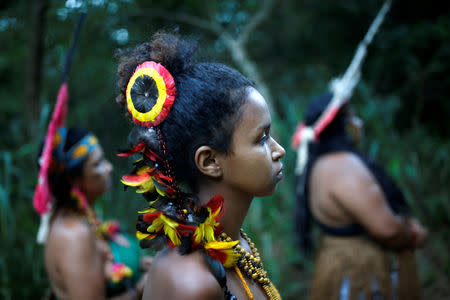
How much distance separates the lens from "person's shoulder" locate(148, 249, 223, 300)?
1.03m

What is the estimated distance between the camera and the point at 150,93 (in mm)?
1146

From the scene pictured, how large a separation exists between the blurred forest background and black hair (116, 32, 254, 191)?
0.90 metres

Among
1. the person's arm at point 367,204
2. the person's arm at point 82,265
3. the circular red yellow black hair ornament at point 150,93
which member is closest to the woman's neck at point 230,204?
the circular red yellow black hair ornament at point 150,93

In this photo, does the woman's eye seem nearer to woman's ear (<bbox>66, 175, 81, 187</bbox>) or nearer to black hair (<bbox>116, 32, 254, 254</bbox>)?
black hair (<bbox>116, 32, 254, 254</bbox>)

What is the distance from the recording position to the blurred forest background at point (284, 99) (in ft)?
10.2

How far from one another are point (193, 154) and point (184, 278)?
1.15ft

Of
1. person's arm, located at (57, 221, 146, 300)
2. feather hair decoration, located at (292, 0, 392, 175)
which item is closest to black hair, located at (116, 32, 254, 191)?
person's arm, located at (57, 221, 146, 300)

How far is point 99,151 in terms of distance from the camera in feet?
8.05

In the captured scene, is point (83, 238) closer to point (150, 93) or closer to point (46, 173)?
point (46, 173)

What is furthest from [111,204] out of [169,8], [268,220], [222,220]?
[222,220]

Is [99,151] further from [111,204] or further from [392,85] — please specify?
A: [392,85]

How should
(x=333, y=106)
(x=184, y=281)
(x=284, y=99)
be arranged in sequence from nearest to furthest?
1. (x=184, y=281)
2. (x=333, y=106)
3. (x=284, y=99)

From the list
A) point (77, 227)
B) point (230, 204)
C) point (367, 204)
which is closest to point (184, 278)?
point (230, 204)

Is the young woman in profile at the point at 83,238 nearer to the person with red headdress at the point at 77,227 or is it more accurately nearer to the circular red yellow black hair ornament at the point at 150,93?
the person with red headdress at the point at 77,227
